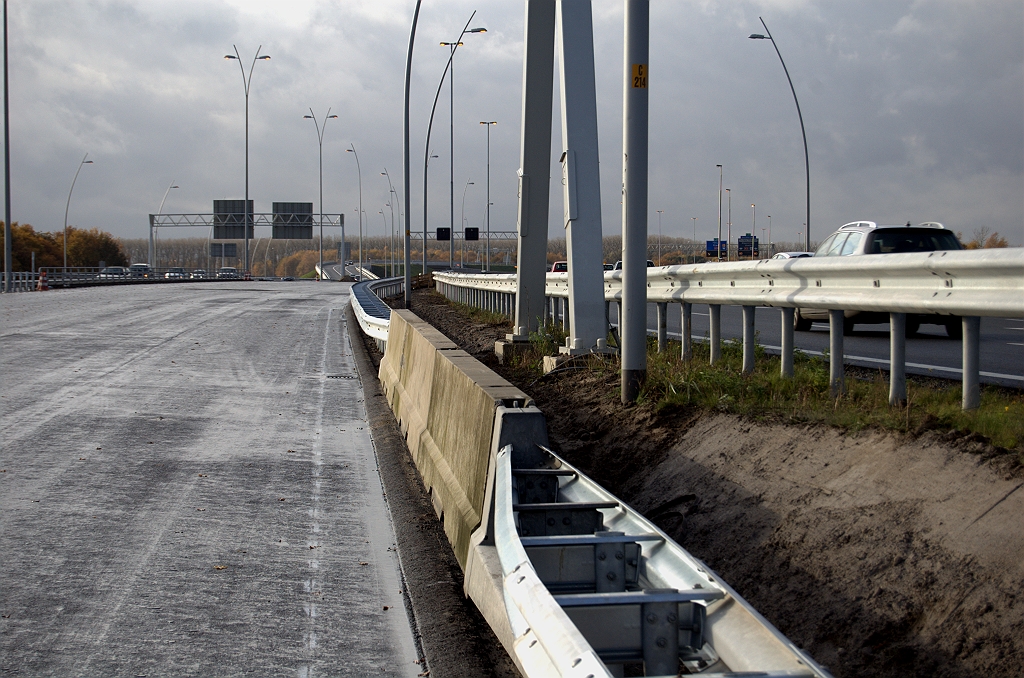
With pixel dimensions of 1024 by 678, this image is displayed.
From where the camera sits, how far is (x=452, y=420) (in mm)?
7625

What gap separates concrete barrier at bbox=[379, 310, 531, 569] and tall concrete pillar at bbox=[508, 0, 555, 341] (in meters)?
2.91

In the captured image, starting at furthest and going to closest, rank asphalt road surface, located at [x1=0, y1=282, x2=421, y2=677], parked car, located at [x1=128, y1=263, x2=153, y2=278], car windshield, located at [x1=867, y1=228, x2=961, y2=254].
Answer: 1. parked car, located at [x1=128, y1=263, x2=153, y2=278]
2. car windshield, located at [x1=867, y1=228, x2=961, y2=254]
3. asphalt road surface, located at [x1=0, y1=282, x2=421, y2=677]

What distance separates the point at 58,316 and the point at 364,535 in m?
22.6

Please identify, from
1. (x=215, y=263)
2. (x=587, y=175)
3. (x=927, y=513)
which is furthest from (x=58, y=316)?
(x=215, y=263)

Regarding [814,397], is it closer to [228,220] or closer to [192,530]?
[192,530]

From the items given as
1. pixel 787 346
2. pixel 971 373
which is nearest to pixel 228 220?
pixel 787 346

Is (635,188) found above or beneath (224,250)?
beneath

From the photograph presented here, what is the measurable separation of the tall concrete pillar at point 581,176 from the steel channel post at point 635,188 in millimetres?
2902

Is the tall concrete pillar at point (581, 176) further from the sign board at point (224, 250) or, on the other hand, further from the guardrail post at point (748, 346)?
the sign board at point (224, 250)

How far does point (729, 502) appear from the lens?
19.3ft

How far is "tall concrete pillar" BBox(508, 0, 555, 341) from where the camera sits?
45.8 feet

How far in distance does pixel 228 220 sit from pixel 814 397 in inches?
3598

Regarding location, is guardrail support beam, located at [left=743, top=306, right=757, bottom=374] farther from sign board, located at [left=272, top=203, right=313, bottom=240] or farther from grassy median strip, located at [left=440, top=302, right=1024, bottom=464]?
sign board, located at [left=272, top=203, right=313, bottom=240]

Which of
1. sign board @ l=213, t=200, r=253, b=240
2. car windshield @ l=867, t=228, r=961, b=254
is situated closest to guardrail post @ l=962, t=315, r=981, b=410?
car windshield @ l=867, t=228, r=961, b=254
